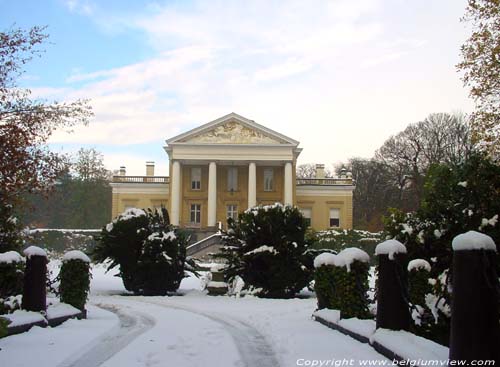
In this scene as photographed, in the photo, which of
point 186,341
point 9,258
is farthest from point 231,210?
point 186,341

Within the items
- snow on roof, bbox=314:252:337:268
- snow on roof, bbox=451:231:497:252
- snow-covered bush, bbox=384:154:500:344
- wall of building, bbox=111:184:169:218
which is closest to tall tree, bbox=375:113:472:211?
wall of building, bbox=111:184:169:218

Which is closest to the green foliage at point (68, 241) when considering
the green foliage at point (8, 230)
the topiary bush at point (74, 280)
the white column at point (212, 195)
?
the white column at point (212, 195)

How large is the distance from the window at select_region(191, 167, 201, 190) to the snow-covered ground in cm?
4505

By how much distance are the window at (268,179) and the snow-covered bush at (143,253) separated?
39124 mm

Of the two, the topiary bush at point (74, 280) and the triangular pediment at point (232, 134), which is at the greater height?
the triangular pediment at point (232, 134)

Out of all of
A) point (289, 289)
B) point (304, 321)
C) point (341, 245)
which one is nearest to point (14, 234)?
point (304, 321)

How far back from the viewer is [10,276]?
9.91 metres

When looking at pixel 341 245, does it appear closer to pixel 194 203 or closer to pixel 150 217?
pixel 194 203

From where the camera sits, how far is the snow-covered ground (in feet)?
22.4

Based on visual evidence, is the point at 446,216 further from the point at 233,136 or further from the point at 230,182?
the point at 230,182

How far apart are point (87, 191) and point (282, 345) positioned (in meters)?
61.1

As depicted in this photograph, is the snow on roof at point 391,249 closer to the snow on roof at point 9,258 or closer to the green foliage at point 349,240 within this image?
the snow on roof at point 9,258

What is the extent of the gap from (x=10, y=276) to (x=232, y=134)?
47240mm

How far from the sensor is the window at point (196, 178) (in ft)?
195
